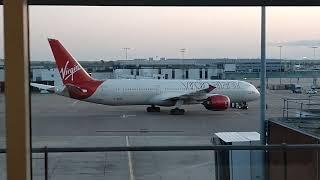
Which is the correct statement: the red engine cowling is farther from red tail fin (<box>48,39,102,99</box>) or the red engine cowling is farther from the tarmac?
red tail fin (<box>48,39,102,99</box>)

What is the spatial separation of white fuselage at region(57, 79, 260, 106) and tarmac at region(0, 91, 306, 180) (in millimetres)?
972

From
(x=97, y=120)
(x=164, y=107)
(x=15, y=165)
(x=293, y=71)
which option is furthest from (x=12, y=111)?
(x=293, y=71)

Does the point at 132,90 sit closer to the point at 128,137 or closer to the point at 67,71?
the point at 67,71

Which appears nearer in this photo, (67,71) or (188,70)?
(67,71)

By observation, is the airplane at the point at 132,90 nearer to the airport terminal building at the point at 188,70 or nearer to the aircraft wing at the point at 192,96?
the aircraft wing at the point at 192,96

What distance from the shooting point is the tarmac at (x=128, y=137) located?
440 centimetres

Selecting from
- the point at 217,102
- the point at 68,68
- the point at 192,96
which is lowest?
the point at 217,102

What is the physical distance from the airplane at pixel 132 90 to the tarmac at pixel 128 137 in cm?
97

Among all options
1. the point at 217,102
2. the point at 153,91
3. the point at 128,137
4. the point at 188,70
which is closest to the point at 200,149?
the point at 128,137

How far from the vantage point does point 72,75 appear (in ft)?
117

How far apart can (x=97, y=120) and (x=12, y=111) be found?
93.0ft

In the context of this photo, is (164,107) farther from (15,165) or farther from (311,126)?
(15,165)

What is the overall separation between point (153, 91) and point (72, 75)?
6.03 meters

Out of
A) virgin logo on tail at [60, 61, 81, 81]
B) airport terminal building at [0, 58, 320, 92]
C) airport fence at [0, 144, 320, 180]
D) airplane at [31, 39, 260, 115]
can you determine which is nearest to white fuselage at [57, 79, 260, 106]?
airplane at [31, 39, 260, 115]
